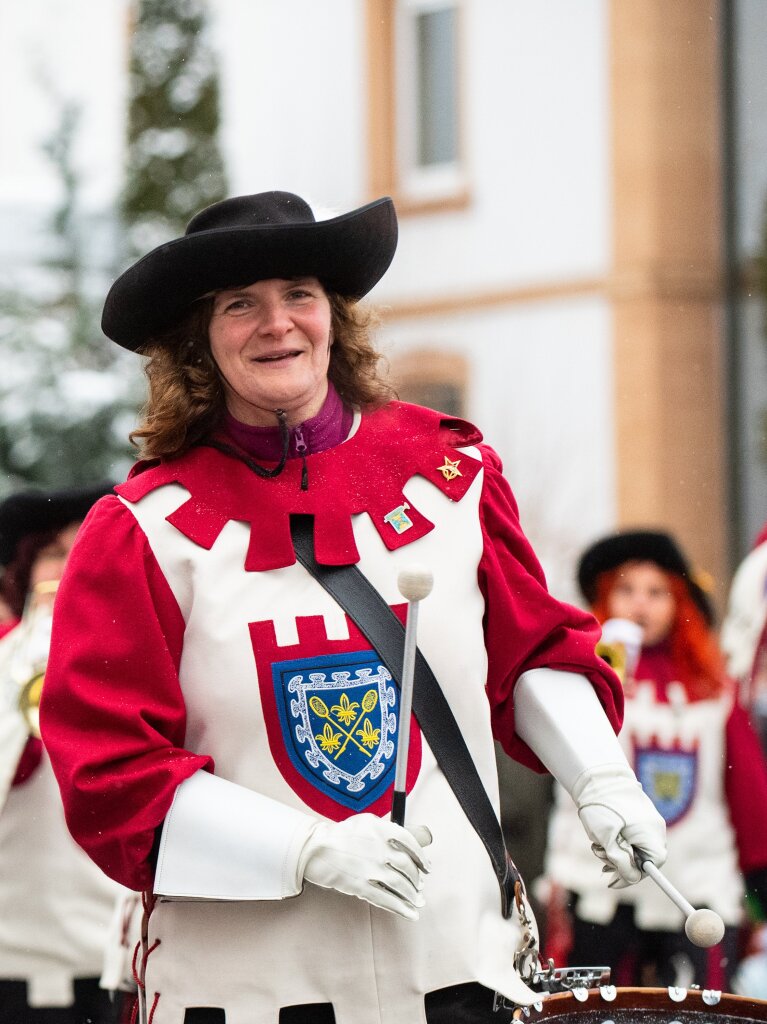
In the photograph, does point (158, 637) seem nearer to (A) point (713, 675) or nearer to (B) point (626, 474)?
(A) point (713, 675)

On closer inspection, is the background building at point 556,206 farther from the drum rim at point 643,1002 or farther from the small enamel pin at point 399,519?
the drum rim at point 643,1002

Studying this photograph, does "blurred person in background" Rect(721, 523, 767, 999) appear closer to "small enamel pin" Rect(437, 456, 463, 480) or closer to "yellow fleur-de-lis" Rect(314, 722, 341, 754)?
"small enamel pin" Rect(437, 456, 463, 480)

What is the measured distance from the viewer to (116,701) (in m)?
3.10

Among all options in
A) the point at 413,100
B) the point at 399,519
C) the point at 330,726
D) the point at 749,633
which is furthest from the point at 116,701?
the point at 413,100

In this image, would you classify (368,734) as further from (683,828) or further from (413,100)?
(413,100)

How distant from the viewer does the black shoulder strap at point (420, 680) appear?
10.5ft

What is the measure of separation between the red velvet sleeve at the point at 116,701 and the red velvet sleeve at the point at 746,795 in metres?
3.54

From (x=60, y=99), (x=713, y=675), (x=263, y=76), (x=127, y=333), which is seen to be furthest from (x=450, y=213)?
(x=127, y=333)

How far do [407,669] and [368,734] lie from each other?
0.22 m

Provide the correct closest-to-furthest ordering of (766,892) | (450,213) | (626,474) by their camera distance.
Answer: (766,892), (626,474), (450,213)

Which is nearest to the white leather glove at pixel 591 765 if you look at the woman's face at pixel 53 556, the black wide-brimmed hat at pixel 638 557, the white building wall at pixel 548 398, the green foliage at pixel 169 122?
the woman's face at pixel 53 556

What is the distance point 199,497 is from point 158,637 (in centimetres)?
26

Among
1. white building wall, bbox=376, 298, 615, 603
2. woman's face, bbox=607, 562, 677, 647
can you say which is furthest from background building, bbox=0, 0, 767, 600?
woman's face, bbox=607, 562, 677, 647

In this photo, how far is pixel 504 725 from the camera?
344 cm
